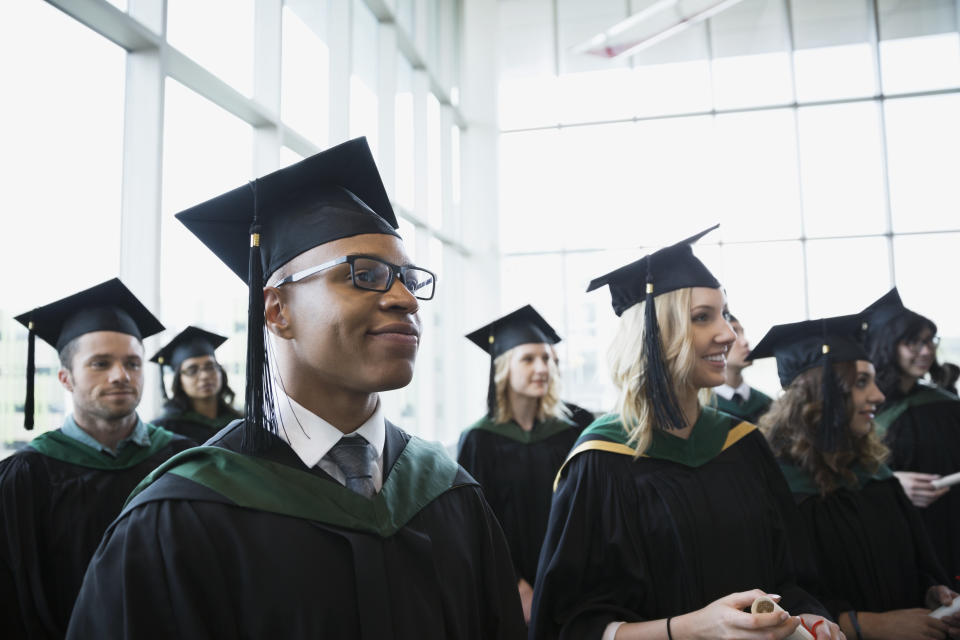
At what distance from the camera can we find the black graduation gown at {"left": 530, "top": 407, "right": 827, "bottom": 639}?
1.99 meters

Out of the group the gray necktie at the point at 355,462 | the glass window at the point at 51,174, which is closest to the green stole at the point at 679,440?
the gray necktie at the point at 355,462

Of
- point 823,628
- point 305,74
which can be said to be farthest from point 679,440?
point 305,74

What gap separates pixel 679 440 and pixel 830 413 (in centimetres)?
103

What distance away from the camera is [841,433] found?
2773 mm

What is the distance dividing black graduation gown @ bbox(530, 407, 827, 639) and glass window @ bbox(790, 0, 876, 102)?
8554 mm

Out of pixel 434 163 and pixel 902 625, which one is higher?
pixel 434 163

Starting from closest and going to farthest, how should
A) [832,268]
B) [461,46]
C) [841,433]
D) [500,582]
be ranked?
[500,582], [841,433], [832,268], [461,46]

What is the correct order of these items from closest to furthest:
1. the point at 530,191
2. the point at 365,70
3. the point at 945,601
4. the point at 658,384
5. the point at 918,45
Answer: the point at 658,384, the point at 945,601, the point at 365,70, the point at 918,45, the point at 530,191

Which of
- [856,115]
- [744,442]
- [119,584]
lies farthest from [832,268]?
[119,584]

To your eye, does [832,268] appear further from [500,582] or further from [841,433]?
[500,582]

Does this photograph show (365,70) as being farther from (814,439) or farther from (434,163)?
(814,439)

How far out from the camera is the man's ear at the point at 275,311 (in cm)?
134

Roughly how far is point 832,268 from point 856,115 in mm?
2136

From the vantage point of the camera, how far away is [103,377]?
2.78 meters
